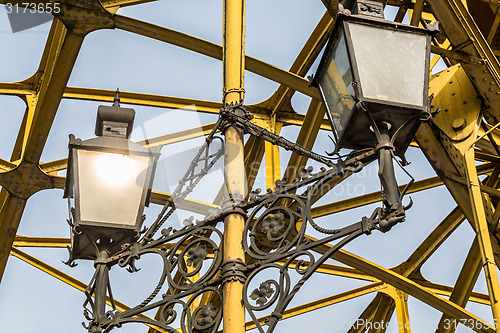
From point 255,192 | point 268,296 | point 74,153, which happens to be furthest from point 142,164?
point 268,296

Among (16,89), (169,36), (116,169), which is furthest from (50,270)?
(116,169)

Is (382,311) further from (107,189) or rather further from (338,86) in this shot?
(338,86)

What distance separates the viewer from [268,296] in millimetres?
5074

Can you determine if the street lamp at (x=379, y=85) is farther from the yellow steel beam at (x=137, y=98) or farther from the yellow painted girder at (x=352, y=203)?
the yellow painted girder at (x=352, y=203)

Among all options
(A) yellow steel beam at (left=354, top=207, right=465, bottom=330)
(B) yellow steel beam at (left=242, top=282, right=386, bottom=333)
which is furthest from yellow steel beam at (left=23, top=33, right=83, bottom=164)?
(A) yellow steel beam at (left=354, top=207, right=465, bottom=330)

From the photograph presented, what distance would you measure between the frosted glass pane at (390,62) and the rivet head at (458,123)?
3.92 m

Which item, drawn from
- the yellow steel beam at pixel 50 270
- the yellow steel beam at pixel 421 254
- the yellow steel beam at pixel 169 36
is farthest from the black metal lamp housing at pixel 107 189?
the yellow steel beam at pixel 421 254

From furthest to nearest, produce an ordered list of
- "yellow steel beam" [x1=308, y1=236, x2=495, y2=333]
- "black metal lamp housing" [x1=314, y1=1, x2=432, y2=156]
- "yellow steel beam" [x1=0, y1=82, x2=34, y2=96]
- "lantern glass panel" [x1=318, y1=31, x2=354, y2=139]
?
"yellow steel beam" [x1=0, y1=82, x2=34, y2=96] → "yellow steel beam" [x1=308, y1=236, x2=495, y2=333] → "lantern glass panel" [x1=318, y1=31, x2=354, y2=139] → "black metal lamp housing" [x1=314, y1=1, x2=432, y2=156]

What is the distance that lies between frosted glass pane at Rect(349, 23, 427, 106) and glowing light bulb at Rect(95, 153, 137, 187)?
168cm

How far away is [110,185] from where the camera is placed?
6.11 metres

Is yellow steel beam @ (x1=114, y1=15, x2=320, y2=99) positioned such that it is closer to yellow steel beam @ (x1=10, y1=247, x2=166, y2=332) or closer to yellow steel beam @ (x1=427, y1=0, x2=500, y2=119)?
yellow steel beam @ (x1=427, y1=0, x2=500, y2=119)

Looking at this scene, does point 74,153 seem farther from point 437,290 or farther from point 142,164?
point 437,290

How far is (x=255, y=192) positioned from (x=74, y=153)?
1.42 meters

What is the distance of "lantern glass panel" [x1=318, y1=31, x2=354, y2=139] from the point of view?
5.32 meters
